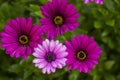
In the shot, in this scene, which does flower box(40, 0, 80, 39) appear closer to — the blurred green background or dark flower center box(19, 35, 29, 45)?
dark flower center box(19, 35, 29, 45)

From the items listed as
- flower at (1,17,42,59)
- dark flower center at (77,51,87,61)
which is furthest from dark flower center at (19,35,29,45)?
dark flower center at (77,51,87,61)

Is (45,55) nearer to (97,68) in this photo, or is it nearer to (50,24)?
(50,24)

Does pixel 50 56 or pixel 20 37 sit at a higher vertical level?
pixel 20 37

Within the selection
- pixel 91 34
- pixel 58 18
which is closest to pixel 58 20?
pixel 58 18

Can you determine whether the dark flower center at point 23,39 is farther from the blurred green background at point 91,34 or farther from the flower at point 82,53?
the blurred green background at point 91,34

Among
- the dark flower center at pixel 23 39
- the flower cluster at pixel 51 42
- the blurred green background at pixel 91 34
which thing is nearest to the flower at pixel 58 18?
the flower cluster at pixel 51 42

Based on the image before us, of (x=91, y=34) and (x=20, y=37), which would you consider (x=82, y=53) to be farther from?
(x=91, y=34)

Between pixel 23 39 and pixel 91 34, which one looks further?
pixel 91 34

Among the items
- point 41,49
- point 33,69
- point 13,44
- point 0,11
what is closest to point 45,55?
point 41,49
